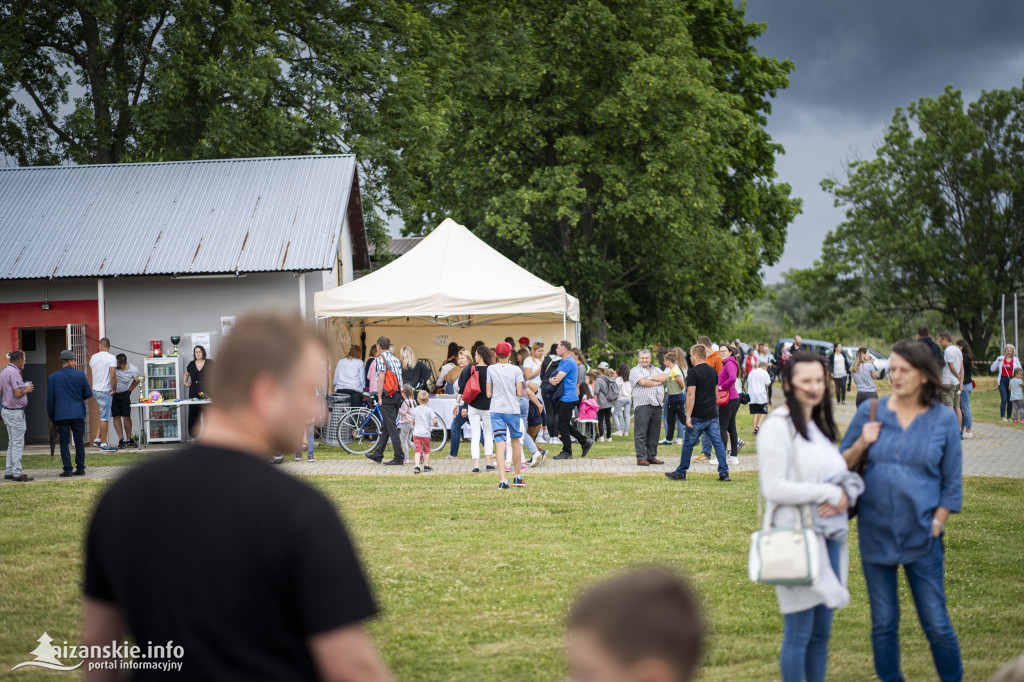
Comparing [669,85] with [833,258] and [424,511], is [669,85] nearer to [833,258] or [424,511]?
[424,511]

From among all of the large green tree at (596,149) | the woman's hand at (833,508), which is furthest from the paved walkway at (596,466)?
the large green tree at (596,149)

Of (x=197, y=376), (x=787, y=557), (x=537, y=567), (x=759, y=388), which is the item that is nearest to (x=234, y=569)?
(x=787, y=557)

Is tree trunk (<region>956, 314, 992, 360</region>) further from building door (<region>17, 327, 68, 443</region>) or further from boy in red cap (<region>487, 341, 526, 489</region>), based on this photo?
building door (<region>17, 327, 68, 443</region>)

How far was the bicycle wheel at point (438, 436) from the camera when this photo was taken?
1695cm

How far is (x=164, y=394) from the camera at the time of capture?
59.9 ft

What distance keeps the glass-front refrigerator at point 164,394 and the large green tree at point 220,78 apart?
8.34 meters

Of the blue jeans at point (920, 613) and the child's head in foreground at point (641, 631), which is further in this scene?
the blue jeans at point (920, 613)

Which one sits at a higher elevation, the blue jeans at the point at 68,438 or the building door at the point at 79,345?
the building door at the point at 79,345

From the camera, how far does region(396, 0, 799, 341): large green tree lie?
27438 millimetres

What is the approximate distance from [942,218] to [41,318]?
43999 mm

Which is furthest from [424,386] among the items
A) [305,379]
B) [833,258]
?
[833,258]

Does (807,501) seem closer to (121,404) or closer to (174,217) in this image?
(121,404)

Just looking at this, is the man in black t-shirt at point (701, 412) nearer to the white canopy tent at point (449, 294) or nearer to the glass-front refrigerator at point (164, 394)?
the white canopy tent at point (449, 294)

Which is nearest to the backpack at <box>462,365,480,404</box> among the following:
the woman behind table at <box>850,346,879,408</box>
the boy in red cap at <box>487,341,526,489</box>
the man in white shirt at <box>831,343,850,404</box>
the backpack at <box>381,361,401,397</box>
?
the boy in red cap at <box>487,341,526,489</box>
